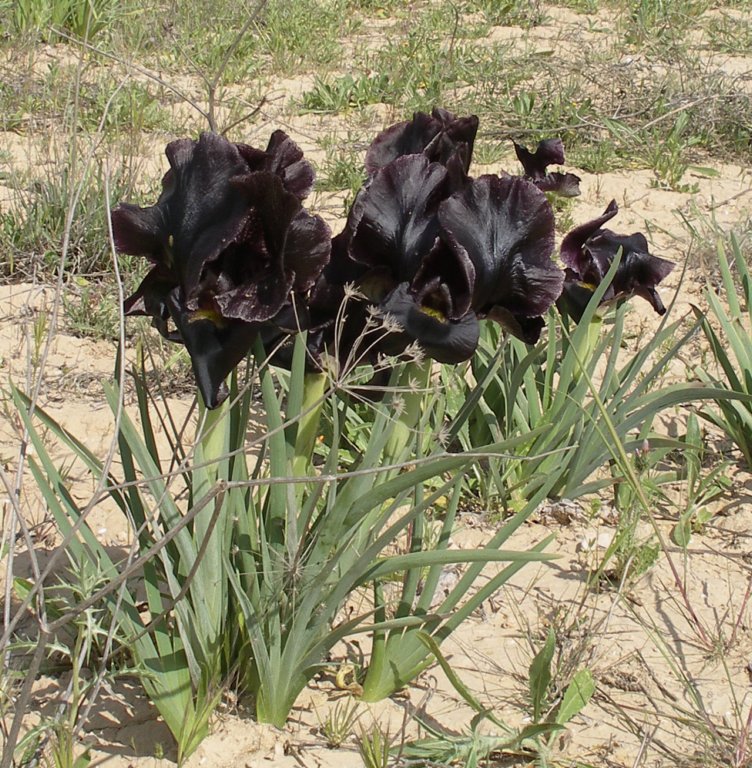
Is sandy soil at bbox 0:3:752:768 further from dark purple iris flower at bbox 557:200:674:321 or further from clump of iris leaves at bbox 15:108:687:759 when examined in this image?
dark purple iris flower at bbox 557:200:674:321

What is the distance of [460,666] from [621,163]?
11.3 feet

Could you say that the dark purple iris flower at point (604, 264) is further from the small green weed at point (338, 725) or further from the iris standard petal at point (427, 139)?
the small green weed at point (338, 725)

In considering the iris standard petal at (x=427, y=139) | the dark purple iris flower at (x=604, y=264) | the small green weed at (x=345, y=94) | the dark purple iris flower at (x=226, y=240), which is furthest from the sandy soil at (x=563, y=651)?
the small green weed at (x=345, y=94)

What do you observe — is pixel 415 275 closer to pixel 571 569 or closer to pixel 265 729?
pixel 265 729

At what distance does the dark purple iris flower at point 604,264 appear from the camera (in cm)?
258

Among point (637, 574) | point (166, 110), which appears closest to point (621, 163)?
point (166, 110)

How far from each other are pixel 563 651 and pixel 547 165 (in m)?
1.15

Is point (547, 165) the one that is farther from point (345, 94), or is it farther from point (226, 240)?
point (345, 94)

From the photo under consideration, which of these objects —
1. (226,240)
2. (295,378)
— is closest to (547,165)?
(295,378)

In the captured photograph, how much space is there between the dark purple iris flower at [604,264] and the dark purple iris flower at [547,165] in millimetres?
125

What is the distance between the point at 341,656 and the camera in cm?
208

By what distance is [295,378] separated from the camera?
5.46ft

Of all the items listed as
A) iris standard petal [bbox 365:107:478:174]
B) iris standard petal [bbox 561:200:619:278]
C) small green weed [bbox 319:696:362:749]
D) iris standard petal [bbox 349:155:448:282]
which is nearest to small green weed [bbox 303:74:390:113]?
iris standard petal [bbox 561:200:619:278]

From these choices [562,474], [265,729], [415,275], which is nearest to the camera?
[415,275]
